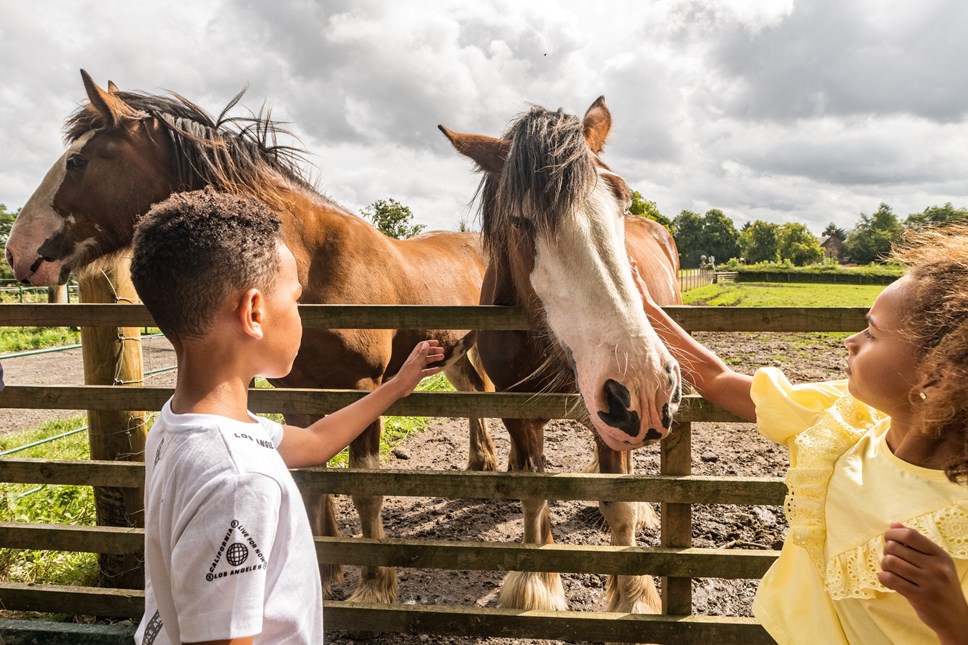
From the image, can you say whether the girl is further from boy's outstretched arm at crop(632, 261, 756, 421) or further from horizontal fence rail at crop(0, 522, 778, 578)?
horizontal fence rail at crop(0, 522, 778, 578)

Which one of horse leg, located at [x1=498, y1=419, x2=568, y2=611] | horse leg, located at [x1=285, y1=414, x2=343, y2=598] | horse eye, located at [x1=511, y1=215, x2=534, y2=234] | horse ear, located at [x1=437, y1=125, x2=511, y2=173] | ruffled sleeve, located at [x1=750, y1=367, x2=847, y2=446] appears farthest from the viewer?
horse leg, located at [x1=498, y1=419, x2=568, y2=611]

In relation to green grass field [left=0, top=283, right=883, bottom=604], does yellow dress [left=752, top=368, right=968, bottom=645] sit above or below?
above

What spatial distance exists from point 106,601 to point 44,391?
42.6 inches

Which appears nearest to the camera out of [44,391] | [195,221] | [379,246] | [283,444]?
[195,221]

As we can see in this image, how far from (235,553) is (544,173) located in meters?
1.73

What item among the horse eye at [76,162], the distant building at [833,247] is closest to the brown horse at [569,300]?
the horse eye at [76,162]

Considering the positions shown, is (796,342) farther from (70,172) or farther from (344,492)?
(70,172)

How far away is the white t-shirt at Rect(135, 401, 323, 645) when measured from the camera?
1.00 meters

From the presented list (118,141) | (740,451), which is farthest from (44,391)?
(740,451)

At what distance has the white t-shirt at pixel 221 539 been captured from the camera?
39.6 inches

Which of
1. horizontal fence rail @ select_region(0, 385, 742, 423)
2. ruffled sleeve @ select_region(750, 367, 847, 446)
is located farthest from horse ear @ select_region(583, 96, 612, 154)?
ruffled sleeve @ select_region(750, 367, 847, 446)

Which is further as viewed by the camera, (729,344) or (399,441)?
(729,344)

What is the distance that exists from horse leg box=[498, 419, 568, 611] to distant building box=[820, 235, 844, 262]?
126 m

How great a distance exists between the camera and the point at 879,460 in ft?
4.28
